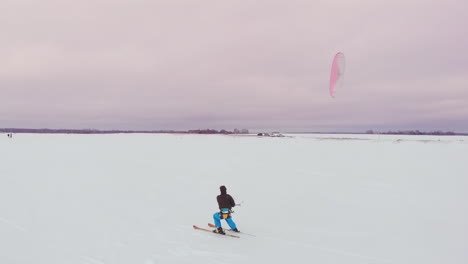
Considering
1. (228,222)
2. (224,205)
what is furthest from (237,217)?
(224,205)

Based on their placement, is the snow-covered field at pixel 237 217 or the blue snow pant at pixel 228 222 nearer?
the snow-covered field at pixel 237 217

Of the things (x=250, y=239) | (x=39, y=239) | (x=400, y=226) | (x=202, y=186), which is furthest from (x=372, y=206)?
(x=39, y=239)

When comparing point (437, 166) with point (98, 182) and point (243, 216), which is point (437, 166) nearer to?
point (243, 216)

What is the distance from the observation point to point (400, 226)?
8.21 m

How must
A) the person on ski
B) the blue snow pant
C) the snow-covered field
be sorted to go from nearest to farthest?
1. the snow-covered field
2. the person on ski
3. the blue snow pant

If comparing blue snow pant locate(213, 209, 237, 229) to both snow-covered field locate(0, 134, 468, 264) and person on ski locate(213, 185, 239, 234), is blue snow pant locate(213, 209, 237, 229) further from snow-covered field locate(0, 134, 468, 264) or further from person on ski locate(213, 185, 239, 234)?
snow-covered field locate(0, 134, 468, 264)

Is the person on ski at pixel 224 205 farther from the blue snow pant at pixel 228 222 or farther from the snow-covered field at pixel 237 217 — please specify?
the snow-covered field at pixel 237 217

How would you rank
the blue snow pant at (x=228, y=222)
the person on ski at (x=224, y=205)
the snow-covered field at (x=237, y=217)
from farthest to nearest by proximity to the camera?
1. the blue snow pant at (x=228, y=222)
2. the person on ski at (x=224, y=205)
3. the snow-covered field at (x=237, y=217)

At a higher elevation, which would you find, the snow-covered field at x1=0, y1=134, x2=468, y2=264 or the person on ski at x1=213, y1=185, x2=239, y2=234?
the person on ski at x1=213, y1=185, x2=239, y2=234

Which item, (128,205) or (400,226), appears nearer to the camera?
(400,226)

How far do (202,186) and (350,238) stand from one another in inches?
283

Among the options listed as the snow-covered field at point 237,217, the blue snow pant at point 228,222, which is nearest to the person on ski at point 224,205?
the blue snow pant at point 228,222

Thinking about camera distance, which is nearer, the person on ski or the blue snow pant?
the person on ski

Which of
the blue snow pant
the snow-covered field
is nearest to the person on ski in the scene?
the blue snow pant
